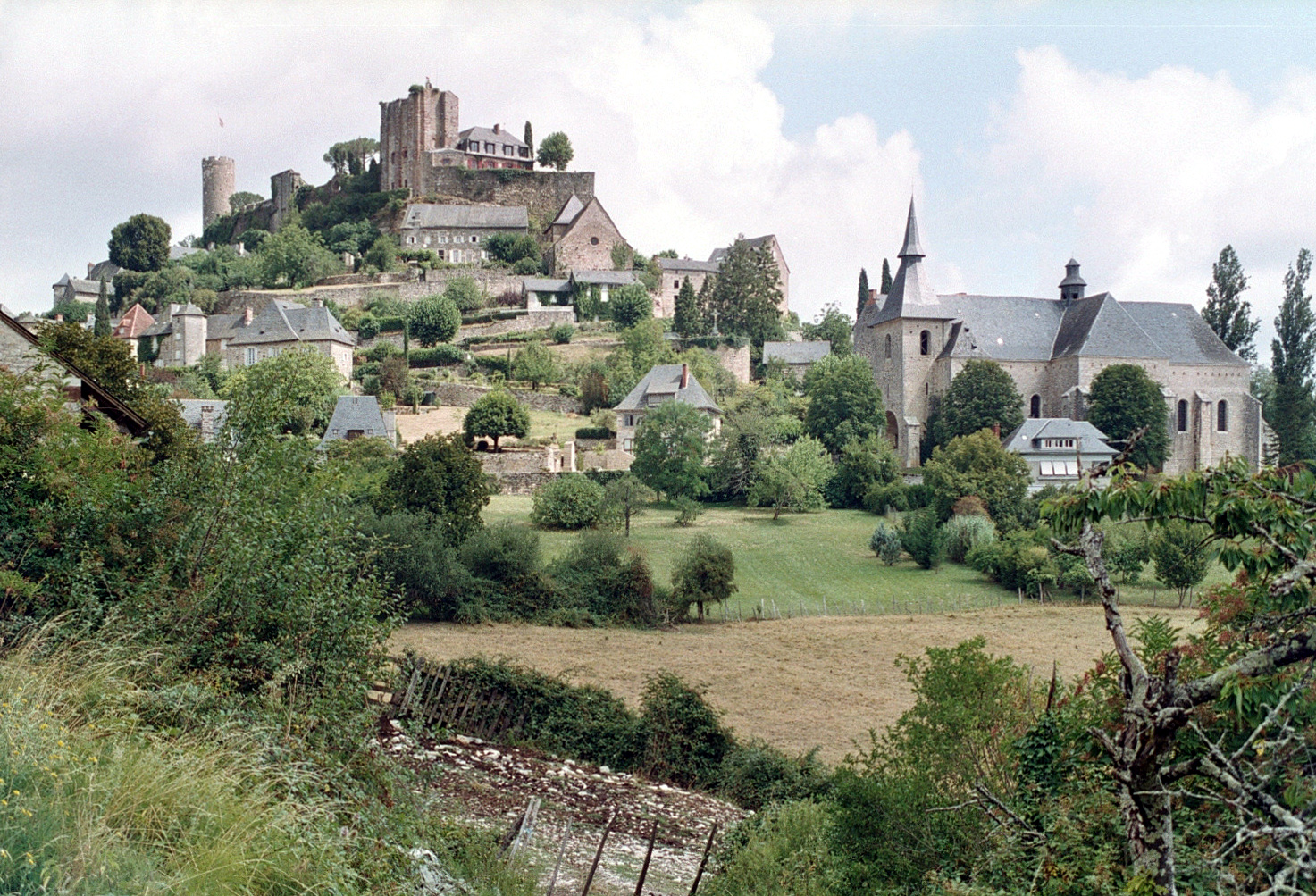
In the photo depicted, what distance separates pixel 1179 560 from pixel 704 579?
13.4 meters

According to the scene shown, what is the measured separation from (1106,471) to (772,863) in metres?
4.59

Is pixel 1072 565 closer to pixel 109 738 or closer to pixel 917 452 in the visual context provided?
pixel 917 452

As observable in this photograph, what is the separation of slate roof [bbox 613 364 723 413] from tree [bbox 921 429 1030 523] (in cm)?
1093

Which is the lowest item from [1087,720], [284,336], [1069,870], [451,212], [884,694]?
[884,694]

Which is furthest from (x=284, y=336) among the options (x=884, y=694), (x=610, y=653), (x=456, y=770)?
(x=456, y=770)

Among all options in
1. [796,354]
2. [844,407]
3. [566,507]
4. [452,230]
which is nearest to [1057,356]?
[844,407]

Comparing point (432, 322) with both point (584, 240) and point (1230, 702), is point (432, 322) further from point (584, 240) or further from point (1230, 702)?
point (1230, 702)

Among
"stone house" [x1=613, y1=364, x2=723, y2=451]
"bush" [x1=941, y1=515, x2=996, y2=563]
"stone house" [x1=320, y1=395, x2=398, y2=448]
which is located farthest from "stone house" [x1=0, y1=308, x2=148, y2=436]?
"stone house" [x1=613, y1=364, x2=723, y2=451]

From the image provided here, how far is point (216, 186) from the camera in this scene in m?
99.6

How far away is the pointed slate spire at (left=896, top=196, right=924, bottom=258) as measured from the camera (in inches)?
2121

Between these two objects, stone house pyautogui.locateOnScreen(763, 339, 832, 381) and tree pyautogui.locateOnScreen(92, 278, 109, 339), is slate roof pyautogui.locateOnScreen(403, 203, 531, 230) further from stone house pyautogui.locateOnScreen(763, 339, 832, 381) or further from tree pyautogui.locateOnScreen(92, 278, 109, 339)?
stone house pyautogui.locateOnScreen(763, 339, 832, 381)

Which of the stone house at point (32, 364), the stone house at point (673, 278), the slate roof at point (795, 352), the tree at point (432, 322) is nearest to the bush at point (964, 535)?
the stone house at point (32, 364)

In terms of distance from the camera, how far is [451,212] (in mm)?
76625

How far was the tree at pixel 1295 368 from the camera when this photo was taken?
4781 cm
